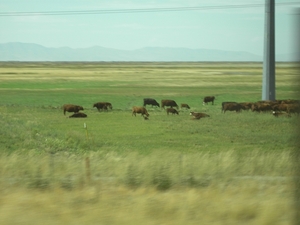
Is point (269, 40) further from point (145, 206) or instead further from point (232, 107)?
point (145, 206)

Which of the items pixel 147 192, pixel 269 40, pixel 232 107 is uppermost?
pixel 269 40

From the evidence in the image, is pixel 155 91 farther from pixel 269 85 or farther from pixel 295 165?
pixel 295 165

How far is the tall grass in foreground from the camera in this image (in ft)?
24.8

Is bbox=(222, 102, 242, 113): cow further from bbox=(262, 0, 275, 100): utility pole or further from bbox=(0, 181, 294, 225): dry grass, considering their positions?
Answer: bbox=(0, 181, 294, 225): dry grass

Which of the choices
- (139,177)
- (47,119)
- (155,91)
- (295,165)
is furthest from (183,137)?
(155,91)

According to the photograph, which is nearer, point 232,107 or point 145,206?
point 145,206

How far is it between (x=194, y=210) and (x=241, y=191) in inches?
74.1

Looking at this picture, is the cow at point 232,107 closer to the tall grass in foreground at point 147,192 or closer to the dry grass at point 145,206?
the tall grass in foreground at point 147,192

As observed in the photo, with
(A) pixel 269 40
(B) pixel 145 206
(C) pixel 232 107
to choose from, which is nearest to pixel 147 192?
(B) pixel 145 206

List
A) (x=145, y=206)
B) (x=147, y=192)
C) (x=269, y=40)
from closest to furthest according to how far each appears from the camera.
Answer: (x=145, y=206), (x=147, y=192), (x=269, y=40)

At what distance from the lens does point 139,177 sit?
36.2 ft

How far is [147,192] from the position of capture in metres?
9.70

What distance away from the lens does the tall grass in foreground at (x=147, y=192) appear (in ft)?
24.8

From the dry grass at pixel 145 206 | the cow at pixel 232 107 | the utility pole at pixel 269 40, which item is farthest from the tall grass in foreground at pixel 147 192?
the cow at pixel 232 107
